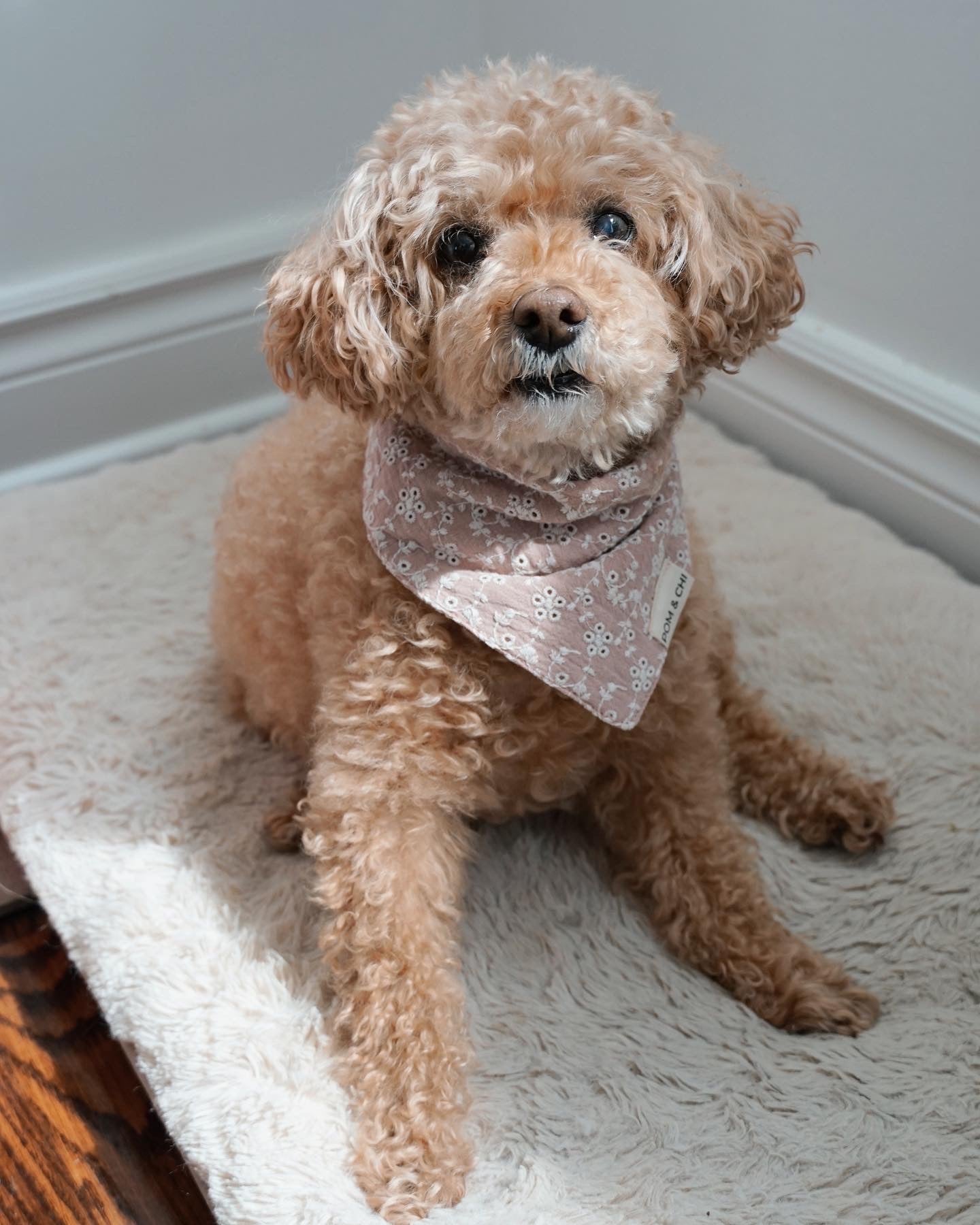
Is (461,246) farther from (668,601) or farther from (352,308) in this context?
(668,601)

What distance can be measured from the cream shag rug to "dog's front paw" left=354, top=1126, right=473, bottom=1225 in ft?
0.08

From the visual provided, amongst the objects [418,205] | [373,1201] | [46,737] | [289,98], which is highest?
[418,205]

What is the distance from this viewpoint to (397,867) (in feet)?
3.71

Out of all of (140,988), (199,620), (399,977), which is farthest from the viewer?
(199,620)

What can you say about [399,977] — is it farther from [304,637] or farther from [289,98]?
[289,98]

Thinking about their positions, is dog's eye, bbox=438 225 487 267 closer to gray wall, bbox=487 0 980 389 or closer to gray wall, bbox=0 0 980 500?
gray wall, bbox=0 0 980 500

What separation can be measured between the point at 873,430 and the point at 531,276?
896 mm

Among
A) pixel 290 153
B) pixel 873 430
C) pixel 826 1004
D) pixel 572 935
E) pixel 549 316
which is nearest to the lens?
pixel 549 316

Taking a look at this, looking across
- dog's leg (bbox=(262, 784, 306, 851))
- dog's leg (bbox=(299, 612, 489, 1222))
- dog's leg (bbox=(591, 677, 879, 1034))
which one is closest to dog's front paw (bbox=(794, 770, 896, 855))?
dog's leg (bbox=(591, 677, 879, 1034))

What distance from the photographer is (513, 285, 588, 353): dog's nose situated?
93 cm

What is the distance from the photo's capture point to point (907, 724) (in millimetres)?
1437

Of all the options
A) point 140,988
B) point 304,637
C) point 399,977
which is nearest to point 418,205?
point 304,637

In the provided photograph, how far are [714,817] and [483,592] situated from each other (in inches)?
15.1

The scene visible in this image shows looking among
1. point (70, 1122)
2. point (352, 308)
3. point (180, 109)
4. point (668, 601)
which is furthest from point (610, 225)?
point (180, 109)
